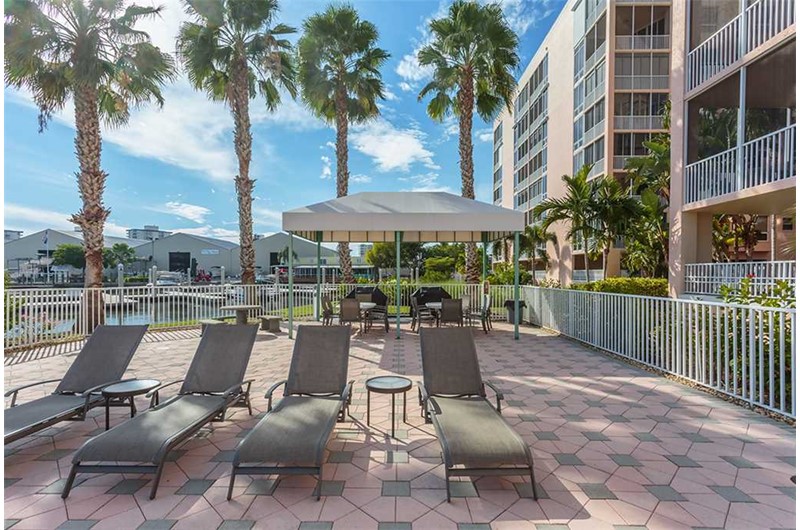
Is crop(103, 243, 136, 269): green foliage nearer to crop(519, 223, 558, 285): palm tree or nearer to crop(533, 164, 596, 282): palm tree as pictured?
crop(519, 223, 558, 285): palm tree

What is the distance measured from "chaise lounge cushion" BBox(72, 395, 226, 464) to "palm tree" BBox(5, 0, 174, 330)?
7.68 metres

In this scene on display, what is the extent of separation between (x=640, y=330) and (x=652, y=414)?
276 cm

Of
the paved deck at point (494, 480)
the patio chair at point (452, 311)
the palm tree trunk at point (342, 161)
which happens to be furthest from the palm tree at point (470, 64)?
the paved deck at point (494, 480)

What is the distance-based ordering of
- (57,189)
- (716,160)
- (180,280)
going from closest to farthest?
1. (716,160)
2. (57,189)
3. (180,280)

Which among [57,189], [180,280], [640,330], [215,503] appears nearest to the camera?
[215,503]

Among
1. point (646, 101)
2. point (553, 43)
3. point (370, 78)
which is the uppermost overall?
point (553, 43)

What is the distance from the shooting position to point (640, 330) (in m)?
6.93

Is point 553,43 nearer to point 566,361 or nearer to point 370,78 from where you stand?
point 370,78

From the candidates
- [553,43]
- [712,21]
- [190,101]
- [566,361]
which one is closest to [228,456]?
[566,361]

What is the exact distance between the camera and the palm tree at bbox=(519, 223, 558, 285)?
2736cm

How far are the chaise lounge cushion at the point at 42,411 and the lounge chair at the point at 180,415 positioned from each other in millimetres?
683

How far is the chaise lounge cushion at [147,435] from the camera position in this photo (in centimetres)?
298

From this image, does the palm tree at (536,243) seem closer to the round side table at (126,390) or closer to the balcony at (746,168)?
the balcony at (746,168)

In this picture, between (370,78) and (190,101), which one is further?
(370,78)
